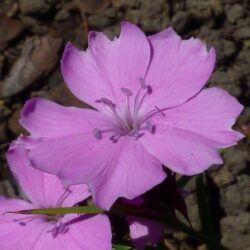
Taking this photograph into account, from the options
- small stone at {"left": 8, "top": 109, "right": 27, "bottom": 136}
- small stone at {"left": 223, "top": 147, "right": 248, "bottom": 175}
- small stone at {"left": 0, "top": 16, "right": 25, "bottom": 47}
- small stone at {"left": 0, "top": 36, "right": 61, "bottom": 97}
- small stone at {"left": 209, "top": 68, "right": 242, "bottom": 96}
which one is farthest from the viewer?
small stone at {"left": 0, "top": 16, "right": 25, "bottom": 47}

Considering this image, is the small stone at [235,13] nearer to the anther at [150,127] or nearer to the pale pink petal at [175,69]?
the pale pink petal at [175,69]

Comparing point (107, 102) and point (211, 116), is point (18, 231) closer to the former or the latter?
point (107, 102)

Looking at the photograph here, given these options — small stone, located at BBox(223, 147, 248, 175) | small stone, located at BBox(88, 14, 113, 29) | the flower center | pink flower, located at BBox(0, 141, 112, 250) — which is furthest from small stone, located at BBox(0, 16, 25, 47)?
the flower center

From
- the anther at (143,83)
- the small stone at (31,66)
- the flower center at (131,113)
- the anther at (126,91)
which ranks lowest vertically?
the small stone at (31,66)

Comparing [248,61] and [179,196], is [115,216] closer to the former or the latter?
[179,196]

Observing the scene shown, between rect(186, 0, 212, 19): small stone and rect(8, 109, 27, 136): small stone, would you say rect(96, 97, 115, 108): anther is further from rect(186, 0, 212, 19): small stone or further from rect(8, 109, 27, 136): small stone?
rect(186, 0, 212, 19): small stone

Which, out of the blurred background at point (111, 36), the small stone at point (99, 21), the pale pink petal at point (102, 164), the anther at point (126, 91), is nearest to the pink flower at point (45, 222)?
the pale pink petal at point (102, 164)
